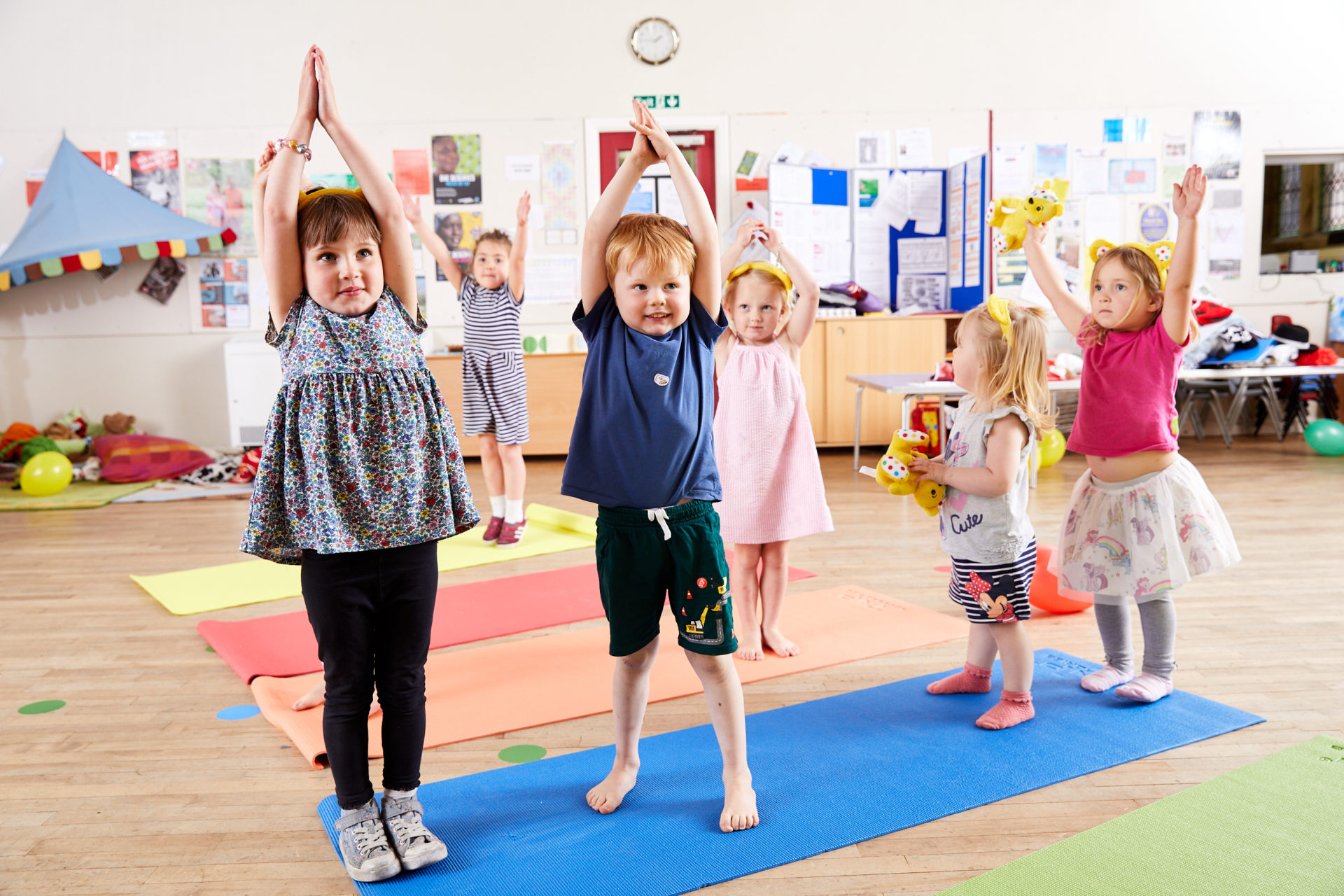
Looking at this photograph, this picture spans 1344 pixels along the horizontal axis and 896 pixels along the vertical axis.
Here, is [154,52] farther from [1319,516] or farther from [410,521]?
[1319,516]

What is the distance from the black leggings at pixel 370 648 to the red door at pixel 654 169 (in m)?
4.74

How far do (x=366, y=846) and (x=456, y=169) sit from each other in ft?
16.8

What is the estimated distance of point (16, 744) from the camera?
1.86 m

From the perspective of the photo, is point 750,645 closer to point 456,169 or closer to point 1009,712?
point 1009,712

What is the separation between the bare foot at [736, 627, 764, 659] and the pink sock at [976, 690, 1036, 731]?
0.57 metres

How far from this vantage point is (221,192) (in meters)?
5.84

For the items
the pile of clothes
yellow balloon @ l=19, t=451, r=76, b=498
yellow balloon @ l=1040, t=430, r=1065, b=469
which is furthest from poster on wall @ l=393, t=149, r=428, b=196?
the pile of clothes

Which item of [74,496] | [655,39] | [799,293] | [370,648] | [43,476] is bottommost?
[74,496]

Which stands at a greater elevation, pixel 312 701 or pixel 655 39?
pixel 655 39

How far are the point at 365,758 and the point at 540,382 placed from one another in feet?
14.1

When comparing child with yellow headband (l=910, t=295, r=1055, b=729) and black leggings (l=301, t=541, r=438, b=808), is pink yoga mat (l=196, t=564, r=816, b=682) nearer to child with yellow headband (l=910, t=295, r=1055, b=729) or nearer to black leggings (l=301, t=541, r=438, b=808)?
black leggings (l=301, t=541, r=438, b=808)

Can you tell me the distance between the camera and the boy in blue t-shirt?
1.46m

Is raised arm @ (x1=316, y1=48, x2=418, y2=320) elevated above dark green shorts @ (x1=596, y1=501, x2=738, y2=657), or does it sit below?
above

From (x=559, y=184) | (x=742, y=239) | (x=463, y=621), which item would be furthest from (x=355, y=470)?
(x=559, y=184)
